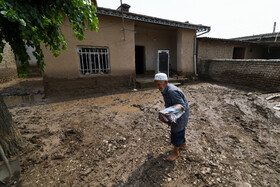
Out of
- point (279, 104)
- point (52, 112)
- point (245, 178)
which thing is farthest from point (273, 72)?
point (52, 112)

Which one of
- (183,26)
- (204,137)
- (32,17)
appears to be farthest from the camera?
Result: (183,26)

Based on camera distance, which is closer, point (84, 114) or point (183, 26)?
point (84, 114)

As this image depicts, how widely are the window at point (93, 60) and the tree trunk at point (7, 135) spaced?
183 inches

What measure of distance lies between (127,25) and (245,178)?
751 centimetres

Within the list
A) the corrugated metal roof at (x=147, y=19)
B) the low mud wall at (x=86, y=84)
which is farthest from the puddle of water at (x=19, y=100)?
the corrugated metal roof at (x=147, y=19)

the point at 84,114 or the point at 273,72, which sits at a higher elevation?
the point at 273,72

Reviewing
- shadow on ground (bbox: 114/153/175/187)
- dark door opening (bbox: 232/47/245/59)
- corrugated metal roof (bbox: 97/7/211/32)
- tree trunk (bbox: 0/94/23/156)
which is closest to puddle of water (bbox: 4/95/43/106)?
tree trunk (bbox: 0/94/23/156)

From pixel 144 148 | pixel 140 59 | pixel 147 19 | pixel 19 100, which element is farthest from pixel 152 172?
pixel 140 59

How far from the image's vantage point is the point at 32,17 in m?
1.79

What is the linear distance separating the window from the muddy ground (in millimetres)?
3033

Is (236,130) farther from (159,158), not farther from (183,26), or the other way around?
(183,26)

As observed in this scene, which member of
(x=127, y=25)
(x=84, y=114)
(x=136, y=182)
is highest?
(x=127, y=25)

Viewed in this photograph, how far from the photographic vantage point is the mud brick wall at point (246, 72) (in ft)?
20.4

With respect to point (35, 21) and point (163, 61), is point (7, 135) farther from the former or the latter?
point (163, 61)
